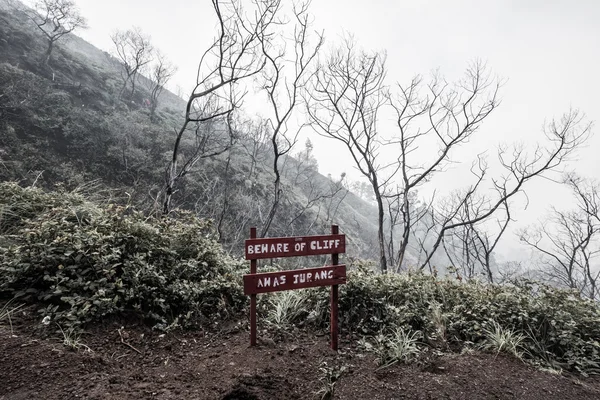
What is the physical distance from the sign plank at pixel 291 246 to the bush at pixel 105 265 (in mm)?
1235

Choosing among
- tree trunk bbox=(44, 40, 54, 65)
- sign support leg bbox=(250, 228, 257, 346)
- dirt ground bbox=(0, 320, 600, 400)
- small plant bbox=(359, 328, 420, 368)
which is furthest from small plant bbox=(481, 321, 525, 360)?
tree trunk bbox=(44, 40, 54, 65)

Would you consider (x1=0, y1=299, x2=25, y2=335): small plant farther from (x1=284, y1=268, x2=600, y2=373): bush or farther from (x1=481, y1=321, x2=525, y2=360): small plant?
(x1=481, y1=321, x2=525, y2=360): small plant

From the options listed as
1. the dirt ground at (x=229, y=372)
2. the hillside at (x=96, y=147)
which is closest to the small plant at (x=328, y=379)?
the dirt ground at (x=229, y=372)

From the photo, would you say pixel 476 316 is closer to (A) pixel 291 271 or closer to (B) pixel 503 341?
(B) pixel 503 341

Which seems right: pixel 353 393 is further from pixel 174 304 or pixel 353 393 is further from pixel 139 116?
pixel 139 116

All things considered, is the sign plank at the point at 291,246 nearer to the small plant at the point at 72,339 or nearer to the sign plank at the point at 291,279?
the sign plank at the point at 291,279

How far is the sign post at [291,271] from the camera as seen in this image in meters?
3.19

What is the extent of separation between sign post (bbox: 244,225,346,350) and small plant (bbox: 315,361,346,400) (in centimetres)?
38

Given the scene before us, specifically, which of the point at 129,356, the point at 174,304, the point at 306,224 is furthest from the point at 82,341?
the point at 306,224

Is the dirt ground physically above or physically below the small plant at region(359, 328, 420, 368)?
below

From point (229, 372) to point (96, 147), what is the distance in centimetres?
1877

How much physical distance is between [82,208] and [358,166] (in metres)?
8.64

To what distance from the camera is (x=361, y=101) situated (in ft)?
35.5

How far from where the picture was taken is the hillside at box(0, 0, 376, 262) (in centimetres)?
1448
